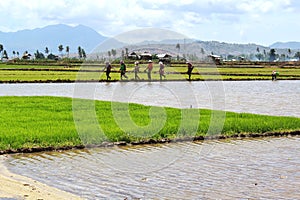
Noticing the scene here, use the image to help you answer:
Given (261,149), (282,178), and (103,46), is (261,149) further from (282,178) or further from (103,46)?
(103,46)

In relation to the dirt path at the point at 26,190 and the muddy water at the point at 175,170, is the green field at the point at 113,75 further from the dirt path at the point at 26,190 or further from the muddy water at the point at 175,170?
the dirt path at the point at 26,190

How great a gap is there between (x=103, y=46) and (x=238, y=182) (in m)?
3.57

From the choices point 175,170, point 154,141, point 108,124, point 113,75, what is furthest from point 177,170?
point 113,75

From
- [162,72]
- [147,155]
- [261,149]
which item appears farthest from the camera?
[162,72]

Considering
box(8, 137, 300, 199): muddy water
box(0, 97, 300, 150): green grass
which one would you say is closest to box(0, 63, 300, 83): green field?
box(0, 97, 300, 150): green grass

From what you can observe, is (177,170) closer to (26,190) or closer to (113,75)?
(26,190)

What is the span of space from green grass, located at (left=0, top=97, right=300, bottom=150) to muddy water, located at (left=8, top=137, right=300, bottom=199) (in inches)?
24.5

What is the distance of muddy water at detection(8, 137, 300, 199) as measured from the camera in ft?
21.6

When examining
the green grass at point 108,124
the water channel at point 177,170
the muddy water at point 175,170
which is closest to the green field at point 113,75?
the green grass at point 108,124

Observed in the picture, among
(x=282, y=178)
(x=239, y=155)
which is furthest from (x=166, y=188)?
(x=239, y=155)

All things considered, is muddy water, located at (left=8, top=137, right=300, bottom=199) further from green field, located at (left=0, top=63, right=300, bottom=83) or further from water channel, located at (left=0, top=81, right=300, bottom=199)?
green field, located at (left=0, top=63, right=300, bottom=83)

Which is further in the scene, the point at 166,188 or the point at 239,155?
the point at 239,155

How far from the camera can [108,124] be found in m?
11.6

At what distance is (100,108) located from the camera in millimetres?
15273
